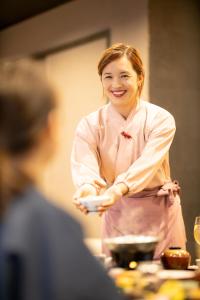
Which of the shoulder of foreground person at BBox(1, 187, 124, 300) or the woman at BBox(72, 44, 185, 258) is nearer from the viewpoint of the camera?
the shoulder of foreground person at BBox(1, 187, 124, 300)

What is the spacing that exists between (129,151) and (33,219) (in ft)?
5.30

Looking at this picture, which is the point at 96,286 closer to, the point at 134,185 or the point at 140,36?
the point at 134,185

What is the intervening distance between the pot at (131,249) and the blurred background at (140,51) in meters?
1.91

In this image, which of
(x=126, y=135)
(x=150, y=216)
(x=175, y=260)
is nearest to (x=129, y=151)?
(x=126, y=135)

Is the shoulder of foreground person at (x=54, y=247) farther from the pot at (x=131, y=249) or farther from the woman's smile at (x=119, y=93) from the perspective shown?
the woman's smile at (x=119, y=93)

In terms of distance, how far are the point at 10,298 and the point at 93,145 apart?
168 centimetres

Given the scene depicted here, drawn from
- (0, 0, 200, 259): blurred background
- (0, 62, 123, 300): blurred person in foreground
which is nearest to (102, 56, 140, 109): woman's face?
(0, 0, 200, 259): blurred background

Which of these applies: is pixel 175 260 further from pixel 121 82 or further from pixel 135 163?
pixel 121 82

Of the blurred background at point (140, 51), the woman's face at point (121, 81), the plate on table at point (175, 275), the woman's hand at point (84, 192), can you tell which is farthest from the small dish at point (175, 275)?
the blurred background at point (140, 51)

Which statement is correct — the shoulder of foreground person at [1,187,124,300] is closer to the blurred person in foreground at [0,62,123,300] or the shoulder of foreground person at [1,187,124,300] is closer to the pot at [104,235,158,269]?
the blurred person in foreground at [0,62,123,300]

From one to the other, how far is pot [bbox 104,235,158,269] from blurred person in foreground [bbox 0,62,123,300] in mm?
619

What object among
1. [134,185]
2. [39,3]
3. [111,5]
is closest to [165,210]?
[134,185]

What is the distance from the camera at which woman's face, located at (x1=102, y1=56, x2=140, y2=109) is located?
2.40 m

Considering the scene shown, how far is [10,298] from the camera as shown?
2.64 ft
